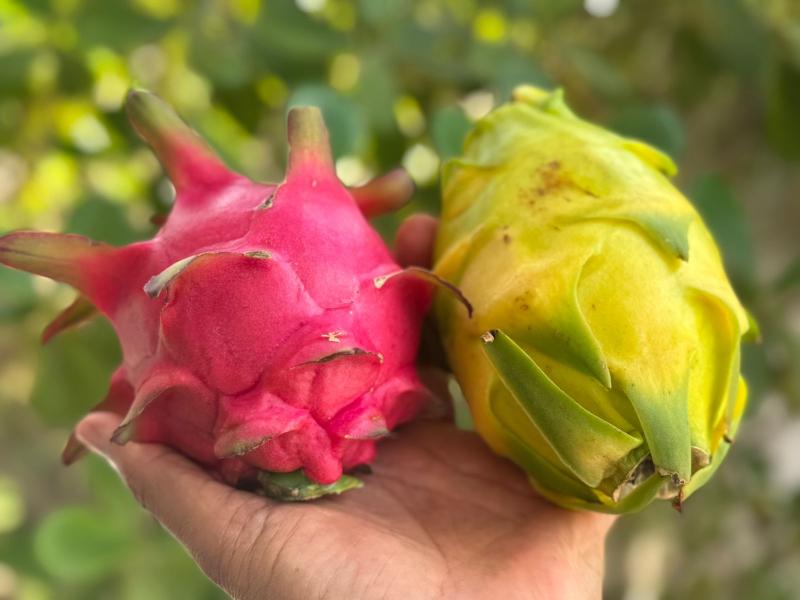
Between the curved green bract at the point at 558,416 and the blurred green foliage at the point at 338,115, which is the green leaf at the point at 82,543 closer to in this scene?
the blurred green foliage at the point at 338,115

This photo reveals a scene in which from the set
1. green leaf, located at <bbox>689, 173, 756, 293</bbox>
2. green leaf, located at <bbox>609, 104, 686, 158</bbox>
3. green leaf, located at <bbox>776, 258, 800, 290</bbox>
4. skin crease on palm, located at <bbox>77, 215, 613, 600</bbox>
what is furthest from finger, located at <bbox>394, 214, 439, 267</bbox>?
green leaf, located at <bbox>776, 258, 800, 290</bbox>

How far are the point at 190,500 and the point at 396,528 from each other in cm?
20

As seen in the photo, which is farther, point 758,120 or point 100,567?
point 758,120

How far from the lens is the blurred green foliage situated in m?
1.19

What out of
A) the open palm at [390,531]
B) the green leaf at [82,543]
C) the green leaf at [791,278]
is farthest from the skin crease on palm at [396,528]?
the green leaf at [791,278]

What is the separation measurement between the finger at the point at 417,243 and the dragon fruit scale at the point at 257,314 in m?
0.13

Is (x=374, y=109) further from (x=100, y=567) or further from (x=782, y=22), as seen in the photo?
(x=100, y=567)

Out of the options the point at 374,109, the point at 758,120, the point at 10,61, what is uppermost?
the point at 10,61

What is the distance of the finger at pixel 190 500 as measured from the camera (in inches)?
28.3

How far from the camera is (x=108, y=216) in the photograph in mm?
1105

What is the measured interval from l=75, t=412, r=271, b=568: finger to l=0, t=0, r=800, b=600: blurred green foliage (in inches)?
Answer: 17.3

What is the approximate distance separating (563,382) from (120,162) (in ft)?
3.62

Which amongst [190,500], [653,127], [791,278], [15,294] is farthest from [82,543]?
[791,278]

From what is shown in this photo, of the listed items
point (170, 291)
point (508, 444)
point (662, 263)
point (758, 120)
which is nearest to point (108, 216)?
point (170, 291)
